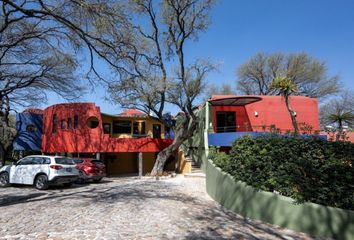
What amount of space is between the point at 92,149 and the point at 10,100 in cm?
826

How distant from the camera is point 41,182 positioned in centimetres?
1730

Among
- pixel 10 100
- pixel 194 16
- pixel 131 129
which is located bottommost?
pixel 131 129

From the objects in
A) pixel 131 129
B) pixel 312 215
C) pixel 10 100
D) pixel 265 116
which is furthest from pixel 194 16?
pixel 312 215

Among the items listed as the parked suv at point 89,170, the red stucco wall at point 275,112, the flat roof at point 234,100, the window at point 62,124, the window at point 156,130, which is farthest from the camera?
the window at point 156,130

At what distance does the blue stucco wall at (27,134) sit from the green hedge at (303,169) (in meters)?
24.5

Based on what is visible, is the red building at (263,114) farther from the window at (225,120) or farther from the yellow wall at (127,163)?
the yellow wall at (127,163)

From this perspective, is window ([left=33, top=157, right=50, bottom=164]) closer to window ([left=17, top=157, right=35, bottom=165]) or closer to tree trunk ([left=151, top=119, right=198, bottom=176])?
window ([left=17, top=157, right=35, bottom=165])

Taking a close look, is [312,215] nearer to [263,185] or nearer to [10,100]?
[263,185]

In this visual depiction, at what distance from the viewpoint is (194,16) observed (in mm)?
27016

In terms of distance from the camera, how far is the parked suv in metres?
21.6

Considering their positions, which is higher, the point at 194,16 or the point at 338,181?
the point at 194,16

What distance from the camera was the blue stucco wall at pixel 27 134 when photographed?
30.3 metres

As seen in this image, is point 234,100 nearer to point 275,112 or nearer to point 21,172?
Answer: point 275,112

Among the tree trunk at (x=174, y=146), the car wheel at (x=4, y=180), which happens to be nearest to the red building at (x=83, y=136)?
the tree trunk at (x=174, y=146)
